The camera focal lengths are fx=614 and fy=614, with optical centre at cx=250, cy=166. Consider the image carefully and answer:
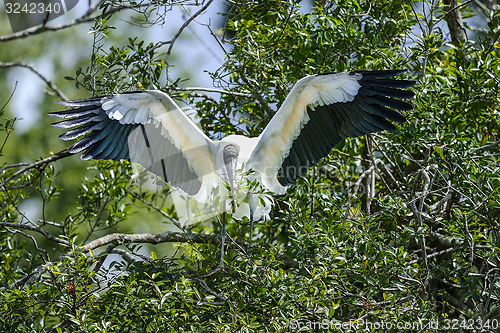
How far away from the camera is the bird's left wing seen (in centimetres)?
369

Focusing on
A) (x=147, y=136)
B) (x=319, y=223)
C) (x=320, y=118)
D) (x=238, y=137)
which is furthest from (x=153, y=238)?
(x=320, y=118)

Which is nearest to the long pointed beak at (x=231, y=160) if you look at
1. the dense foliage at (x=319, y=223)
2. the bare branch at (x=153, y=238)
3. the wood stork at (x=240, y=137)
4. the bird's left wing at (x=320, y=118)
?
the wood stork at (x=240, y=137)

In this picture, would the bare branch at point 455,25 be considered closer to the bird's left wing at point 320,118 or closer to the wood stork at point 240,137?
the wood stork at point 240,137

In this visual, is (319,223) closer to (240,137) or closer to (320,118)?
(320,118)

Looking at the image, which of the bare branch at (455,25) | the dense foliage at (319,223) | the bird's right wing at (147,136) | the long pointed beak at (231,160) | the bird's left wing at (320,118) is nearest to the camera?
the dense foliage at (319,223)

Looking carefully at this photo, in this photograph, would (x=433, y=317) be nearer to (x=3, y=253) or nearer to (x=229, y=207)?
(x=229, y=207)

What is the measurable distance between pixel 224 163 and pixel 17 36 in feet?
7.45

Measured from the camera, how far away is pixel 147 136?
13.6 feet

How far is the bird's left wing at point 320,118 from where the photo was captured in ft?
12.1

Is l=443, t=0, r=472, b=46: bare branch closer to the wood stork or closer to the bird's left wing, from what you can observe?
the wood stork

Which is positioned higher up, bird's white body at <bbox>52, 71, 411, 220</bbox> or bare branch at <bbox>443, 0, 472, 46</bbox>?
bare branch at <bbox>443, 0, 472, 46</bbox>

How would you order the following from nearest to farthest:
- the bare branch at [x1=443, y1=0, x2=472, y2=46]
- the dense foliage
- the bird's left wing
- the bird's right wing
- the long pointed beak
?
1. the dense foliage
2. the bird's left wing
3. the bird's right wing
4. the long pointed beak
5. the bare branch at [x1=443, y1=0, x2=472, y2=46]

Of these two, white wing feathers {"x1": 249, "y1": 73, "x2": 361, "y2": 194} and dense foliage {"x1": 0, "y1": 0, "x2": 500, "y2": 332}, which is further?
white wing feathers {"x1": 249, "y1": 73, "x2": 361, "y2": 194}

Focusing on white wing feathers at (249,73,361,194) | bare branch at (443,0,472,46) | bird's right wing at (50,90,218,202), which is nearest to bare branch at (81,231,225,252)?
bird's right wing at (50,90,218,202)
